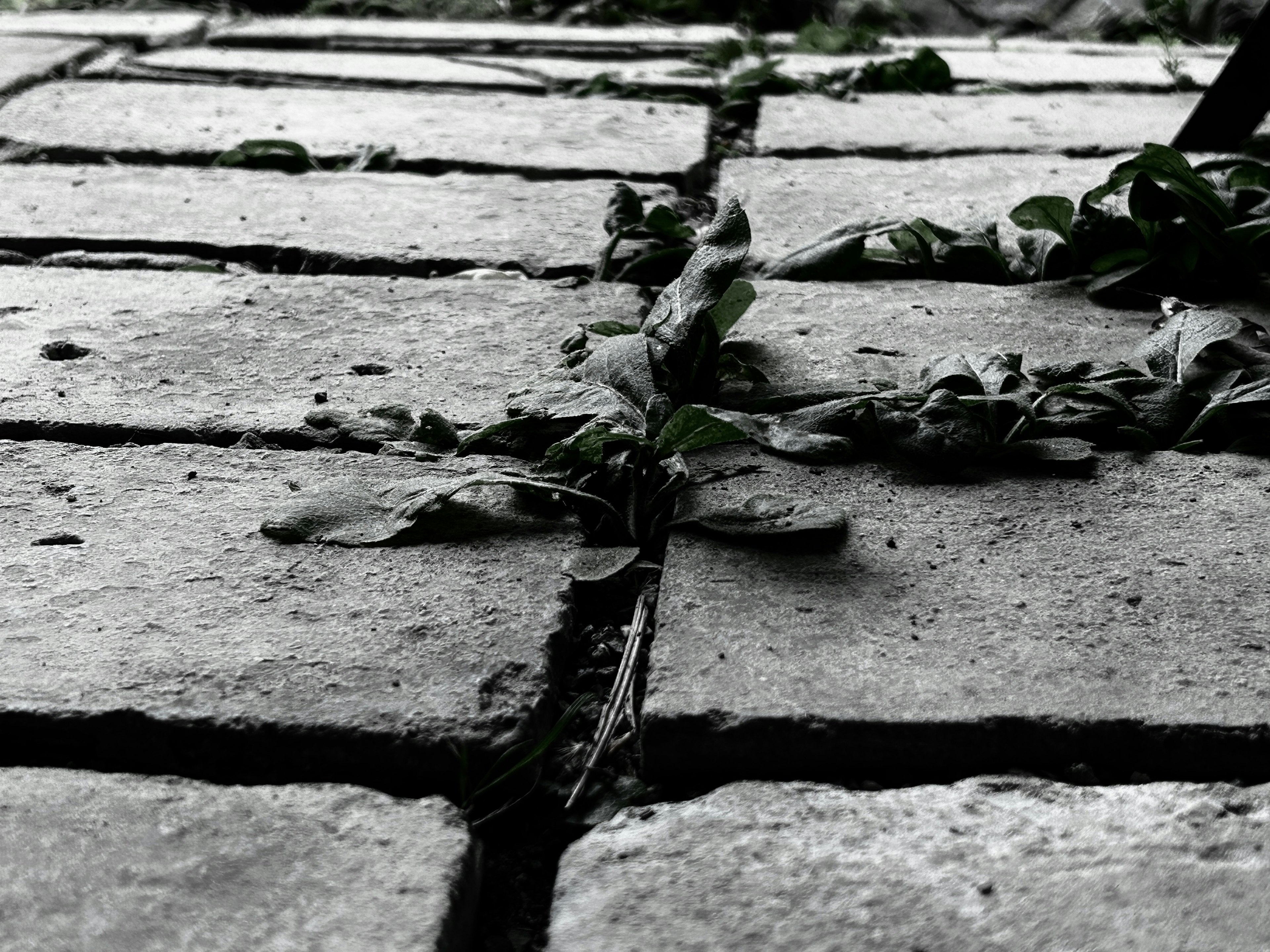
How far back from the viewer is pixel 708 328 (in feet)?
4.31

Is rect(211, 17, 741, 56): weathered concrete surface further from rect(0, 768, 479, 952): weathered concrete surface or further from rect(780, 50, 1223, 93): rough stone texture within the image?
rect(0, 768, 479, 952): weathered concrete surface

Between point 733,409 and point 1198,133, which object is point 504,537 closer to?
point 733,409

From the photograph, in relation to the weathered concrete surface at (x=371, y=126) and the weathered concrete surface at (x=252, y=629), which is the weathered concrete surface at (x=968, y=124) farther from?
the weathered concrete surface at (x=252, y=629)

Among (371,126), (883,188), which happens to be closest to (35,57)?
(371,126)

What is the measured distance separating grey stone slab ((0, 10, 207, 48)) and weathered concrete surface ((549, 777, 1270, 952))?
2812mm

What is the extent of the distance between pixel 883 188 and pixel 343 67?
4.65ft

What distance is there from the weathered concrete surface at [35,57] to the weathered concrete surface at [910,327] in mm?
1840

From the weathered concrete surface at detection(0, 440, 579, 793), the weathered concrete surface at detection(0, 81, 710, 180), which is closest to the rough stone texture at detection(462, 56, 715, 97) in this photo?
the weathered concrete surface at detection(0, 81, 710, 180)

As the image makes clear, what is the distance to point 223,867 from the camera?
0.77m

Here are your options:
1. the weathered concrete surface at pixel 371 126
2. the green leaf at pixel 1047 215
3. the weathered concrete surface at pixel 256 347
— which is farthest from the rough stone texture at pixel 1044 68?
the weathered concrete surface at pixel 256 347

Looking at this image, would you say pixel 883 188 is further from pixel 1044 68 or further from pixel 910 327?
pixel 1044 68

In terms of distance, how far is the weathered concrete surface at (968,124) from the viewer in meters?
2.29

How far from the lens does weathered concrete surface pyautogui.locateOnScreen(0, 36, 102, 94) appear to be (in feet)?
8.52

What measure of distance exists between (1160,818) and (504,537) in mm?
589
